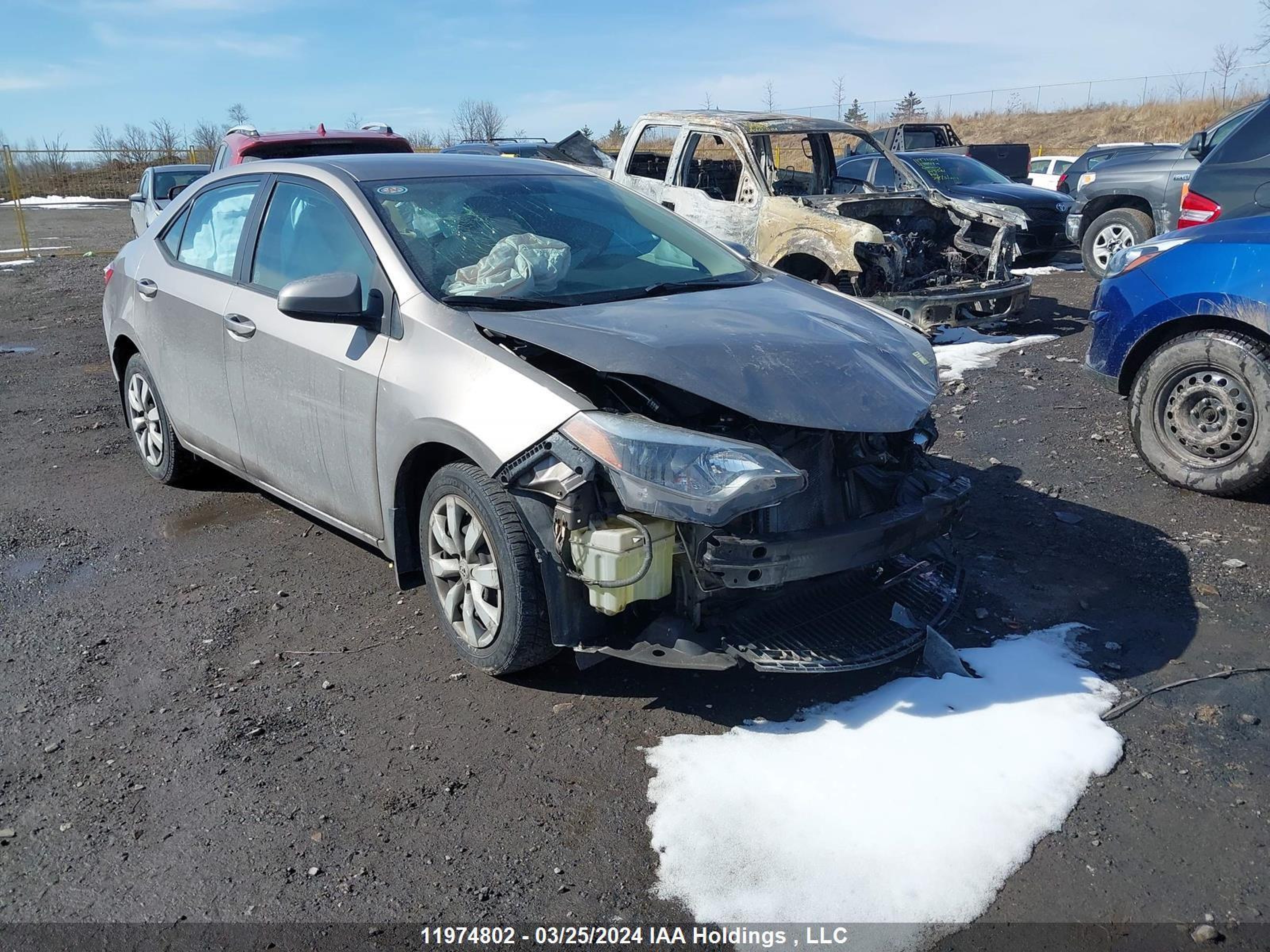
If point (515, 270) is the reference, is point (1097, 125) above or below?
above

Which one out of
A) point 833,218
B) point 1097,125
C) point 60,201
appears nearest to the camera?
point 833,218

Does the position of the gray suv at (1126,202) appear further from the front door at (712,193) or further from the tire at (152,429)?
the tire at (152,429)

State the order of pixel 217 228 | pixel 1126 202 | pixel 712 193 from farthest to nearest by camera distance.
→ pixel 1126 202
pixel 712 193
pixel 217 228

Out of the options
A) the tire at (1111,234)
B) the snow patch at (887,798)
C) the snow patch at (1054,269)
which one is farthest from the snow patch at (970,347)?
the snow patch at (887,798)

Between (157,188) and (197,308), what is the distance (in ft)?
33.3

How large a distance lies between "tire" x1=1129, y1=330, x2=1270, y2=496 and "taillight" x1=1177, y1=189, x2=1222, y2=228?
248 centimetres

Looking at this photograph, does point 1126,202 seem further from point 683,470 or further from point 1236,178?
point 683,470

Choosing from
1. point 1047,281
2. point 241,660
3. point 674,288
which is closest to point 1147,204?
point 1047,281

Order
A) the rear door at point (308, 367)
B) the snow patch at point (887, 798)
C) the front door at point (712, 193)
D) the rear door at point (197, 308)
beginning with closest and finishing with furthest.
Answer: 1. the snow patch at point (887, 798)
2. the rear door at point (308, 367)
3. the rear door at point (197, 308)
4. the front door at point (712, 193)

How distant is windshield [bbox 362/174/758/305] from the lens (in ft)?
12.4

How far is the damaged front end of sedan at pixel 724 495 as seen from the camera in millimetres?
3027

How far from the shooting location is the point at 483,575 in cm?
343

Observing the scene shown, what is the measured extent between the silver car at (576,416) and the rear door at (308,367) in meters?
0.01

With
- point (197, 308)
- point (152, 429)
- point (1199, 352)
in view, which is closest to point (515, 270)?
point (197, 308)
